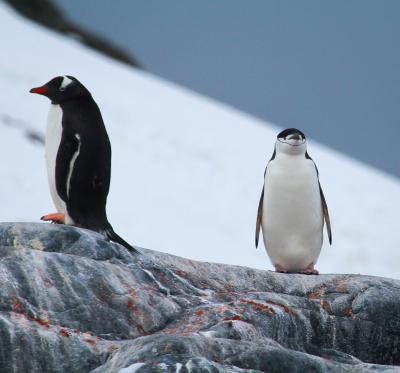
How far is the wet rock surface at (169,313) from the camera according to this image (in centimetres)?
431

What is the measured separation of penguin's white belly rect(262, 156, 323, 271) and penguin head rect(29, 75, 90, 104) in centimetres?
139

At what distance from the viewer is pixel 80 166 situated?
6.11m

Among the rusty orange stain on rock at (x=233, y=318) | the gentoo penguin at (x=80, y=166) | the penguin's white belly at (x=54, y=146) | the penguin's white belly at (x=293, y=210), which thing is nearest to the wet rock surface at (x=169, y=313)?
the rusty orange stain on rock at (x=233, y=318)

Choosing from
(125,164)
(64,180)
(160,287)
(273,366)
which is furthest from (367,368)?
(125,164)

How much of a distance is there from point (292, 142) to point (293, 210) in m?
0.43

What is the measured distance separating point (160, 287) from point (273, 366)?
1.26 m

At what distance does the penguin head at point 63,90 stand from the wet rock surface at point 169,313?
107cm

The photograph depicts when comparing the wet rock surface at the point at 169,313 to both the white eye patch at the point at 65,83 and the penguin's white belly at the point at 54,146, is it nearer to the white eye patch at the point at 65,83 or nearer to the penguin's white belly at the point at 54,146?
the penguin's white belly at the point at 54,146

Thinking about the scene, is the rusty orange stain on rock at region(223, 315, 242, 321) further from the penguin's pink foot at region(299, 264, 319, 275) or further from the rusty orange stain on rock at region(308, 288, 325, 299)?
the penguin's pink foot at region(299, 264, 319, 275)

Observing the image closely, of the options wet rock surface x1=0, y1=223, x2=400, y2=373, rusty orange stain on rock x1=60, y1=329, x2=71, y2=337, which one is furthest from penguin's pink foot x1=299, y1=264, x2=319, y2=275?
rusty orange stain on rock x1=60, y1=329, x2=71, y2=337

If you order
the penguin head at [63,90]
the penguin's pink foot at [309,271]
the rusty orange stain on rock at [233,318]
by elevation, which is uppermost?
the penguin head at [63,90]

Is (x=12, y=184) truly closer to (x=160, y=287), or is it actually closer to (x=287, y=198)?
(x=287, y=198)

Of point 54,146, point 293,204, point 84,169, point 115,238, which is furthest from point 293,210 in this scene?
point 54,146

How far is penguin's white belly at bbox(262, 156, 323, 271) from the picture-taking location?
6918 millimetres
